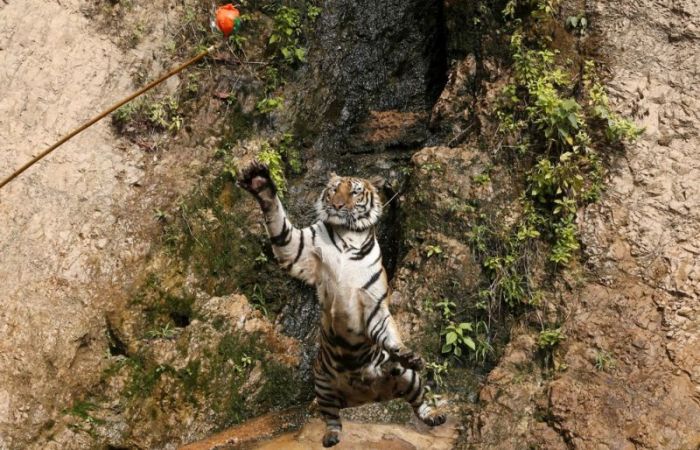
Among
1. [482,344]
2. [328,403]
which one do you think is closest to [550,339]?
[482,344]

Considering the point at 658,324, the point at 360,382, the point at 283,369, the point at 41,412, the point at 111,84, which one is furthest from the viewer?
the point at 111,84

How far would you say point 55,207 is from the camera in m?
8.25

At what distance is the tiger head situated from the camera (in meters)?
5.96

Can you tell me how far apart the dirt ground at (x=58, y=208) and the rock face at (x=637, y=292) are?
154 inches

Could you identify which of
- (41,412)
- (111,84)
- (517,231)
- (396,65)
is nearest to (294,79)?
(396,65)

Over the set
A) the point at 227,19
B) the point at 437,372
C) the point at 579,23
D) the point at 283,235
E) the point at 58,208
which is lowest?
the point at 437,372

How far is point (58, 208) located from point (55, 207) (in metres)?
0.03

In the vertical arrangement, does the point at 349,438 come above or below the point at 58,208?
below

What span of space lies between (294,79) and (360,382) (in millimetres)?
4386

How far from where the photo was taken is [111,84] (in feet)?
29.3

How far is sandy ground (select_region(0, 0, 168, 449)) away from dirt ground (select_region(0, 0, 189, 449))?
0.01m

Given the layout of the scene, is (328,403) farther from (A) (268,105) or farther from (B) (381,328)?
(A) (268,105)

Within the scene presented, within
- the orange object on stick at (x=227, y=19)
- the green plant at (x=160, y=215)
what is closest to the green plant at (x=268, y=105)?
the green plant at (x=160, y=215)

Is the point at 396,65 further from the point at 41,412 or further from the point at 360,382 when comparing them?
the point at 41,412
